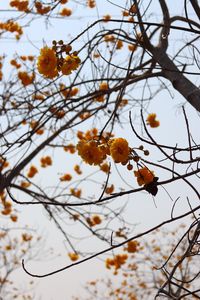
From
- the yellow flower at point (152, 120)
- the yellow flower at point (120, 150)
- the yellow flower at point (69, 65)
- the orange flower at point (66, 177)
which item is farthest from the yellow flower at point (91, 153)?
the orange flower at point (66, 177)

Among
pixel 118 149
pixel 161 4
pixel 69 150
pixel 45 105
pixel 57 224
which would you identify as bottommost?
pixel 118 149

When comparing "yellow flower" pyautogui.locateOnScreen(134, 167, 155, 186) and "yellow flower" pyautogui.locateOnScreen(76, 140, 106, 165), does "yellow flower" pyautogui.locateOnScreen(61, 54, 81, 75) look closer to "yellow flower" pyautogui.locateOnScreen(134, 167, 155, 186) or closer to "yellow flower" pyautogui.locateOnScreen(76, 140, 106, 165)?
"yellow flower" pyautogui.locateOnScreen(76, 140, 106, 165)

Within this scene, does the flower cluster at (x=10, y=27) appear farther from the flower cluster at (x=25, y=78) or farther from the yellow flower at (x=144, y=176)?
the yellow flower at (x=144, y=176)

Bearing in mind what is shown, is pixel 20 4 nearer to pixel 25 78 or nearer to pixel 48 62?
pixel 25 78

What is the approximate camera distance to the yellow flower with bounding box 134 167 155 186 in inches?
57.6

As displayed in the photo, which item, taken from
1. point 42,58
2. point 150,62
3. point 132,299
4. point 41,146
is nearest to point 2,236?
point 132,299

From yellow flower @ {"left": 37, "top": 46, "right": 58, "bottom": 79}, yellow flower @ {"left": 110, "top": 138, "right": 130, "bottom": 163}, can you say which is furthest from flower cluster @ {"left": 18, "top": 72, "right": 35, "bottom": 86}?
yellow flower @ {"left": 110, "top": 138, "right": 130, "bottom": 163}

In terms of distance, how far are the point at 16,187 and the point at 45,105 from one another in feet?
4.16

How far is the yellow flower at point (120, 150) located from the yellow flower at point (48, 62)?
60cm

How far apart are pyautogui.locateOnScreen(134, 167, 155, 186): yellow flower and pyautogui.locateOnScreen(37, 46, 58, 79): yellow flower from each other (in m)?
0.70

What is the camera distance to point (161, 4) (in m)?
3.09

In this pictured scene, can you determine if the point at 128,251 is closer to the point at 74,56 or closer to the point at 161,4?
the point at 161,4

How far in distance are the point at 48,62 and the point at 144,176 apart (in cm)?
77

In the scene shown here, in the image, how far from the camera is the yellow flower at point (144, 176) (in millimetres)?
1463
